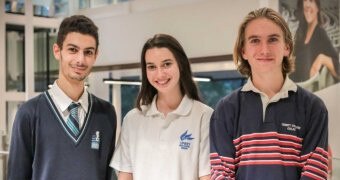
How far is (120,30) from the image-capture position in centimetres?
839

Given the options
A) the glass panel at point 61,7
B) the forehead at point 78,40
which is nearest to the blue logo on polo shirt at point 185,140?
the forehead at point 78,40

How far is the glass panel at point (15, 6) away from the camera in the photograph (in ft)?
26.2

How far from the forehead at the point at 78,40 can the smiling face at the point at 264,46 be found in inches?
31.8

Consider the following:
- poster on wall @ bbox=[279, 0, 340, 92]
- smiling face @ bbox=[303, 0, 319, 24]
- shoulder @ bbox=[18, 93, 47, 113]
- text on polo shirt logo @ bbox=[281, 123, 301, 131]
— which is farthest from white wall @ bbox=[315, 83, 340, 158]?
shoulder @ bbox=[18, 93, 47, 113]

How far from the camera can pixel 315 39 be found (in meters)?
5.55

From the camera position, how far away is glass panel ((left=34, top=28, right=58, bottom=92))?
8.51m

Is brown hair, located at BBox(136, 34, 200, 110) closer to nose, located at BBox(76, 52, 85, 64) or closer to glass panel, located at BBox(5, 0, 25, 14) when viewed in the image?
nose, located at BBox(76, 52, 85, 64)

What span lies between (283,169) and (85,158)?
0.97 metres

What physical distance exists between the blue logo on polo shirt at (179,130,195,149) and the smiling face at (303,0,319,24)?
3.74m

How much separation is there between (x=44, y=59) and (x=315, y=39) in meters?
5.03

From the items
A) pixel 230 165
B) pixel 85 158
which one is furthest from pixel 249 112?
pixel 85 158

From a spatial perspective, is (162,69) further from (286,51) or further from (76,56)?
(286,51)

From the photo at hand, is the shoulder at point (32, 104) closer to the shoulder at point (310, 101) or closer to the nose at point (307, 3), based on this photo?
the shoulder at point (310, 101)

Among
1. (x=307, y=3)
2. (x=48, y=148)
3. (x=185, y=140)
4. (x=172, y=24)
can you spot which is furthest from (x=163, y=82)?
(x=172, y=24)
